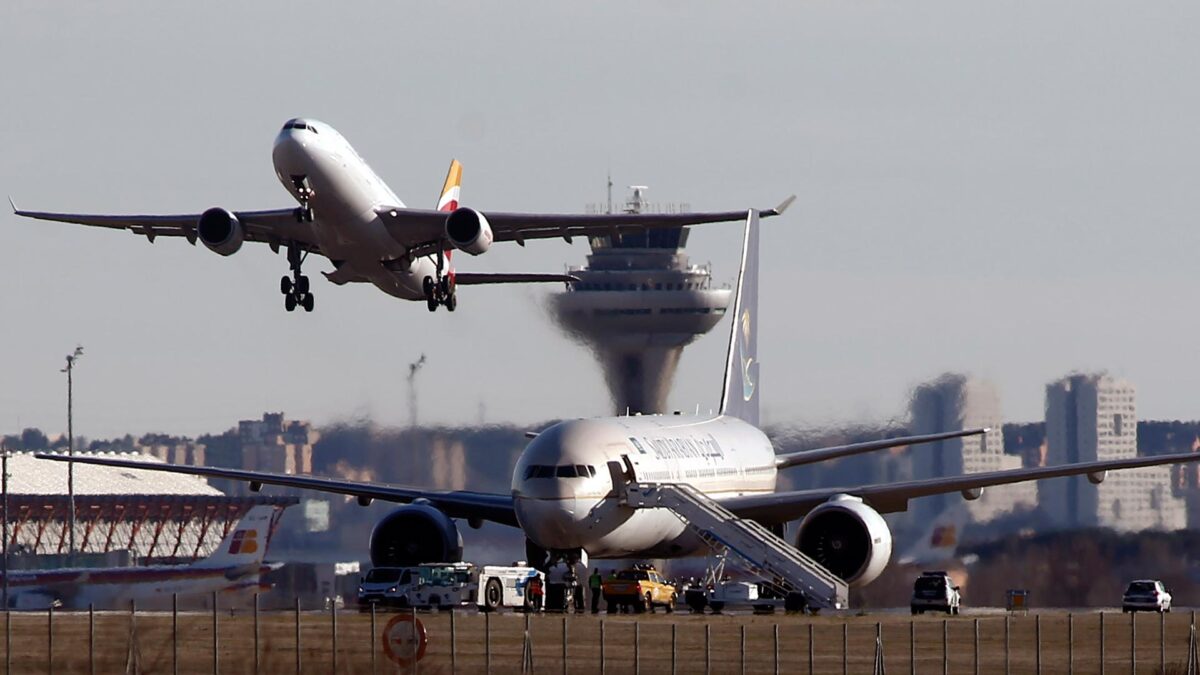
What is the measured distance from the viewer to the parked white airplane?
230ft

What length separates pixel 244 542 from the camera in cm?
7294

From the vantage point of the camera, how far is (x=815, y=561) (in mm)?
55938

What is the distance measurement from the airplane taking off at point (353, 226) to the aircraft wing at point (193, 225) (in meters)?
0.02

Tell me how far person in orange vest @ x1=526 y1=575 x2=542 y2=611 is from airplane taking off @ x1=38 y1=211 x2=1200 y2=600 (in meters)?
1.14

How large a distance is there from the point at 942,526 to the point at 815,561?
28.5ft

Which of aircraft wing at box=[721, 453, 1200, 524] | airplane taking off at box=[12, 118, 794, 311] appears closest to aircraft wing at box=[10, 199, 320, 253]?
airplane taking off at box=[12, 118, 794, 311]

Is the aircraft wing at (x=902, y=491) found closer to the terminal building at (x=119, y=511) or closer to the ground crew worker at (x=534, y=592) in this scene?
the ground crew worker at (x=534, y=592)

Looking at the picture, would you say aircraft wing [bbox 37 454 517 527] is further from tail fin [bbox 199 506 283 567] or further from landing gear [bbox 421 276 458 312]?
tail fin [bbox 199 506 283 567]

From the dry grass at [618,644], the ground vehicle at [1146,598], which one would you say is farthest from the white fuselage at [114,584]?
the ground vehicle at [1146,598]

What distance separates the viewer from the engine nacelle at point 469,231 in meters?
50.9

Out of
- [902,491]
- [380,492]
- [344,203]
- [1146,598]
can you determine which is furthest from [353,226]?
[1146,598]

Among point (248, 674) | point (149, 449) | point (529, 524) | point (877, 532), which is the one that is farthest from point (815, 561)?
point (149, 449)

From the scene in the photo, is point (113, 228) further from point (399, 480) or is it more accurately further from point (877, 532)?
point (877, 532)

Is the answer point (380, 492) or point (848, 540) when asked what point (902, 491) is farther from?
point (380, 492)
